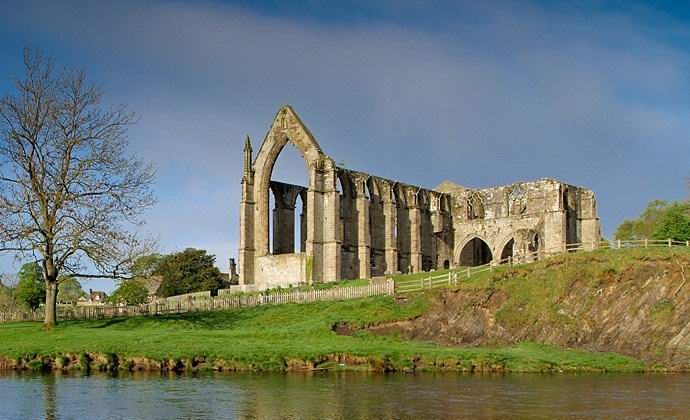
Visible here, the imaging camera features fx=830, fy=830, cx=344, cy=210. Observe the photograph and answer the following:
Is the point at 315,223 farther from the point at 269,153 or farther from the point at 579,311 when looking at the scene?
the point at 579,311

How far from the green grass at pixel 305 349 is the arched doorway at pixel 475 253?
46.9 m

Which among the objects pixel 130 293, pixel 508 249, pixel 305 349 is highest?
pixel 508 249

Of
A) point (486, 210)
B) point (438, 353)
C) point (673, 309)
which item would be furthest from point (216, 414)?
point (486, 210)

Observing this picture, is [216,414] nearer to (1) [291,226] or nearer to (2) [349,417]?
(2) [349,417]

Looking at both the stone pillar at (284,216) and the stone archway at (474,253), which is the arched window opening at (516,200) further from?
the stone pillar at (284,216)

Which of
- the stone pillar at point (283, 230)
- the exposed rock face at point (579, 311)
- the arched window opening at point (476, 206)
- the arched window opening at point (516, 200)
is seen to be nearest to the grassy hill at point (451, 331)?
the exposed rock face at point (579, 311)

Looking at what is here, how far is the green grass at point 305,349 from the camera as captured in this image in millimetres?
33938

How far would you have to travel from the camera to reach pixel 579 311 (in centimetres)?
4062

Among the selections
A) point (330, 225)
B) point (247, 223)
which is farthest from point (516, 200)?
point (247, 223)

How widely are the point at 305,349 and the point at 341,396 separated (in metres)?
10.6

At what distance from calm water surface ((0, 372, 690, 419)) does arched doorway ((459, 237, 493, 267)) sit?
59.1 meters

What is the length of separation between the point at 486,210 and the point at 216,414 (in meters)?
72.8

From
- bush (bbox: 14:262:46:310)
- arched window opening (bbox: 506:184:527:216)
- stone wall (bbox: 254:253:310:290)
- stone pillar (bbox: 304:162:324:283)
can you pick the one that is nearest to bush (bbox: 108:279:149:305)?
bush (bbox: 14:262:46:310)

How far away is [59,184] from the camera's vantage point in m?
42.7
